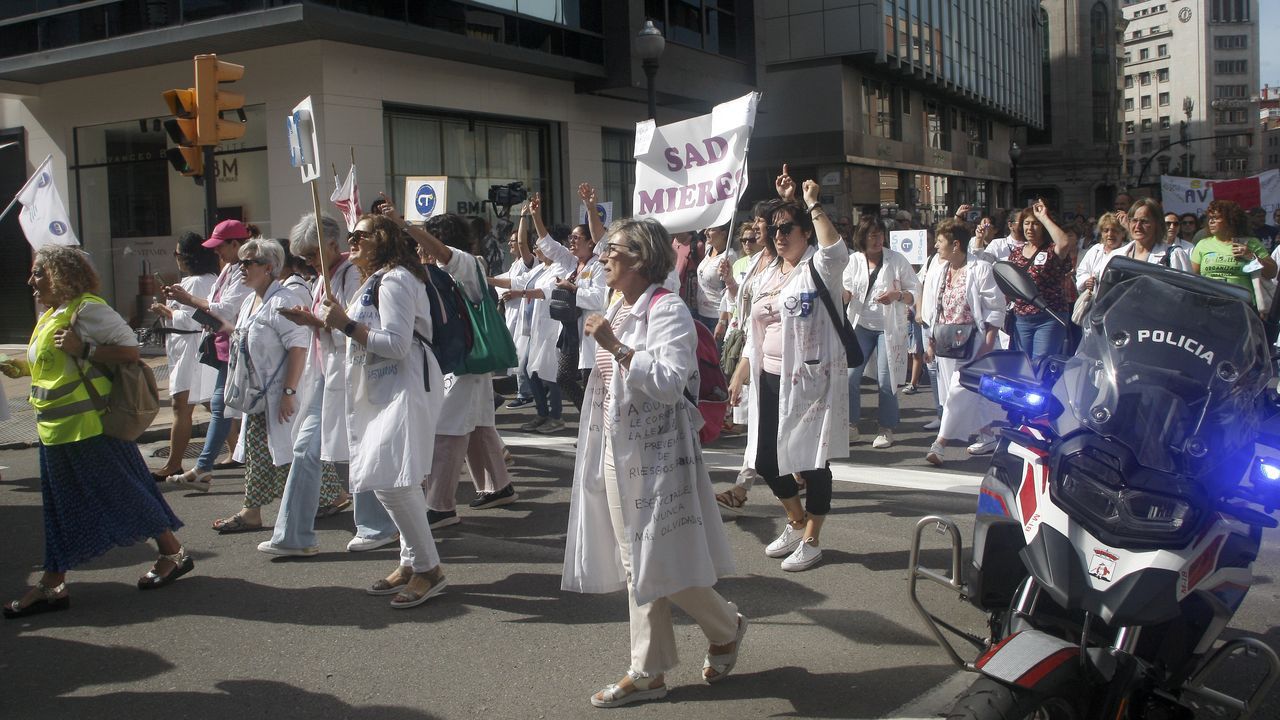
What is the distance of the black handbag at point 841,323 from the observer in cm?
568

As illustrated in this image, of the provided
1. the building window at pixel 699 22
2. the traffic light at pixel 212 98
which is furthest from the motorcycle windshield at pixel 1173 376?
the building window at pixel 699 22

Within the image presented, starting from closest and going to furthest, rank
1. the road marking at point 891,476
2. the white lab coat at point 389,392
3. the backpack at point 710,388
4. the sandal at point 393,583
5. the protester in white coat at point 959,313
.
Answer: the backpack at point 710,388 < the white lab coat at point 389,392 < the sandal at point 393,583 < the road marking at point 891,476 < the protester in white coat at point 959,313

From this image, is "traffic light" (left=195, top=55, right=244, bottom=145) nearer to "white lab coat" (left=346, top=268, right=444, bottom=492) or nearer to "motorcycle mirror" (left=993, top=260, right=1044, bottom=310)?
"white lab coat" (left=346, top=268, right=444, bottom=492)

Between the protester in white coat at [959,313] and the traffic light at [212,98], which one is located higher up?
the traffic light at [212,98]

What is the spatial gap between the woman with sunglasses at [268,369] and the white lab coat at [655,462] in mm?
2915

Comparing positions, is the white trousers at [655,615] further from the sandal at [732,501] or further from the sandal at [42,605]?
the sandal at [42,605]

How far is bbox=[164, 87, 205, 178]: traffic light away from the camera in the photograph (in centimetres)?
1017

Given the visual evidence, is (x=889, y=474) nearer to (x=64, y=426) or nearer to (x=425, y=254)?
(x=425, y=254)

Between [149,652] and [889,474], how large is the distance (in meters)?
5.09

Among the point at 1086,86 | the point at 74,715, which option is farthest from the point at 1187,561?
the point at 1086,86

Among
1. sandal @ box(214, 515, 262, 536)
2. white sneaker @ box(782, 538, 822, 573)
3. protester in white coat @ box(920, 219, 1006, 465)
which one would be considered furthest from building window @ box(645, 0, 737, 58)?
white sneaker @ box(782, 538, 822, 573)

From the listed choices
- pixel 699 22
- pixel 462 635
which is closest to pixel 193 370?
pixel 462 635

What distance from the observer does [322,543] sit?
6469 mm

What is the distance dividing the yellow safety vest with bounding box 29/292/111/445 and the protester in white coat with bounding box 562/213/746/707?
266cm
